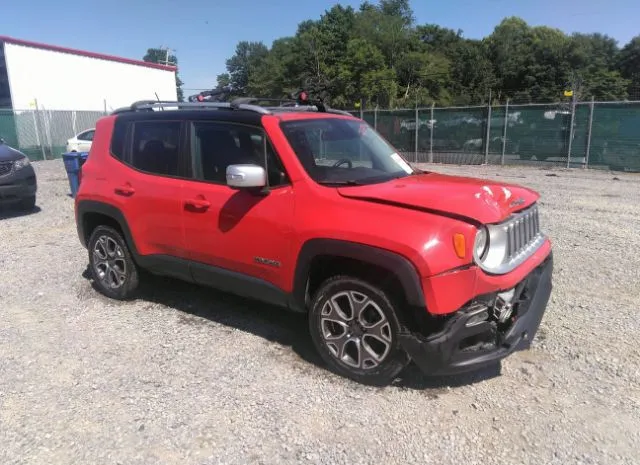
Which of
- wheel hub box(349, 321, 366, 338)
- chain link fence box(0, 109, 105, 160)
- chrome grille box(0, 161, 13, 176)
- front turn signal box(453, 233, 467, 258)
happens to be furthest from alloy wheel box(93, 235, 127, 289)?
chain link fence box(0, 109, 105, 160)

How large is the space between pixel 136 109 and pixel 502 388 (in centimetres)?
404

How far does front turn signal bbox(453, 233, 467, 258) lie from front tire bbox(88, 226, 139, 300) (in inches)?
127

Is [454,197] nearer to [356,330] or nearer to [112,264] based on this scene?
[356,330]

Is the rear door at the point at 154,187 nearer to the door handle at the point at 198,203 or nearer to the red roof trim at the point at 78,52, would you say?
the door handle at the point at 198,203

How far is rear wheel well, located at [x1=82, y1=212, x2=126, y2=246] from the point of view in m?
5.02

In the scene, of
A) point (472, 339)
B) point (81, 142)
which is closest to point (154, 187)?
point (472, 339)

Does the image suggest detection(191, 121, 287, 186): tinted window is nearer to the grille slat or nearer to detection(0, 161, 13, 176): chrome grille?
the grille slat

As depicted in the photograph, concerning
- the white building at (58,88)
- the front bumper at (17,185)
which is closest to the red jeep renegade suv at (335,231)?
the front bumper at (17,185)

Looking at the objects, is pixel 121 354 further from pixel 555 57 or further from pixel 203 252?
pixel 555 57

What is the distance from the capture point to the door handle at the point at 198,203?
406cm

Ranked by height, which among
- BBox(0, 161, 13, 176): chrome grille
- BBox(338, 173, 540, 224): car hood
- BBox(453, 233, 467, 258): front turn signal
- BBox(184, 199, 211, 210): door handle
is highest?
BBox(338, 173, 540, 224): car hood

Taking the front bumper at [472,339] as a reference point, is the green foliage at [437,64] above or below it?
above

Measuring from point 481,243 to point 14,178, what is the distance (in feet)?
29.7

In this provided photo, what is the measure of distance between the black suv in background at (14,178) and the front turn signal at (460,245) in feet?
29.2
